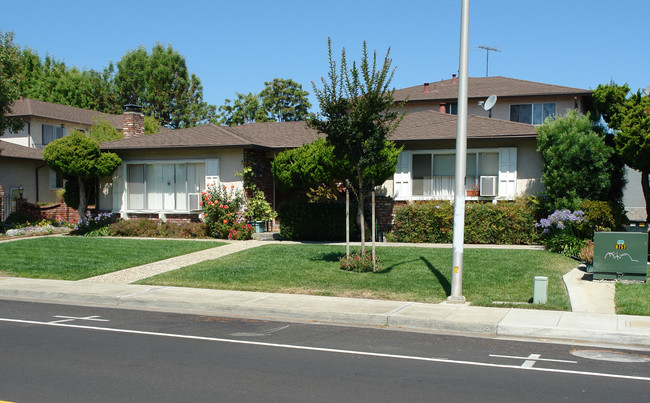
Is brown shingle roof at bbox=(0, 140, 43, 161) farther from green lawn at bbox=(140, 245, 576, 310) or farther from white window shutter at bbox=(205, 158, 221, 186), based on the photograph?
green lawn at bbox=(140, 245, 576, 310)

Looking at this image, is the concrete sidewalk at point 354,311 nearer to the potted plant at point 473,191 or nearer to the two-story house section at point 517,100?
the potted plant at point 473,191

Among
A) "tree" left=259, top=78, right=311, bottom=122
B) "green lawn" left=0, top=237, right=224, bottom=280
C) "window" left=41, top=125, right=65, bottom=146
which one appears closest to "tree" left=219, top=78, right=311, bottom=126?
"tree" left=259, top=78, right=311, bottom=122

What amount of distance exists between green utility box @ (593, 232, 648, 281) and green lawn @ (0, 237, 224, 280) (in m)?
11.3

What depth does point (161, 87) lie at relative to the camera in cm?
5588

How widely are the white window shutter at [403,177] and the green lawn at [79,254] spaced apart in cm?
622

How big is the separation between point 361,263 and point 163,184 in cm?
1176

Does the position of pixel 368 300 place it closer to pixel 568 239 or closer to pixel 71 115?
pixel 568 239

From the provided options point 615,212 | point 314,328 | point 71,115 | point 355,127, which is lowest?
point 314,328

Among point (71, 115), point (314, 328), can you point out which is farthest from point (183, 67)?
point (314, 328)

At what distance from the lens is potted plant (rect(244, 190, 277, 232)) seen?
72.0 feet

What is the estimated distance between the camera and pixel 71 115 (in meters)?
39.8

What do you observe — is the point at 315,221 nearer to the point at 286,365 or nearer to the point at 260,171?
the point at 260,171

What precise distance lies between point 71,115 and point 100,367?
36.1 meters

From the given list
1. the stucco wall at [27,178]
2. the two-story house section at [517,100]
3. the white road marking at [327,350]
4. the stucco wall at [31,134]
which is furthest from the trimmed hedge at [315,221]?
the stucco wall at [31,134]
